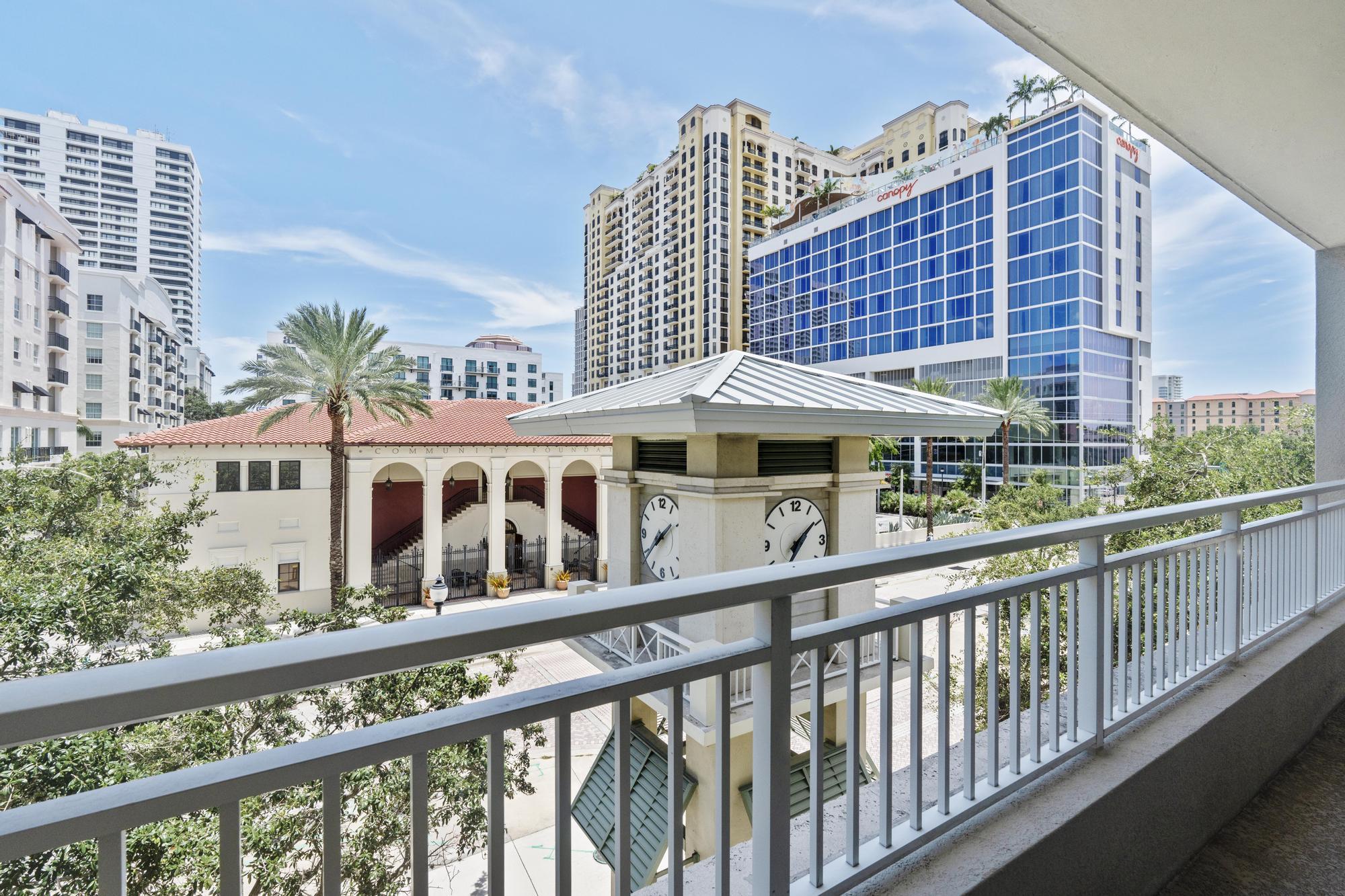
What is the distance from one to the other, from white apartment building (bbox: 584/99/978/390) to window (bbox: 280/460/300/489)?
39.1 meters

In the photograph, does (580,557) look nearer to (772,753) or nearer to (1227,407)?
(772,753)

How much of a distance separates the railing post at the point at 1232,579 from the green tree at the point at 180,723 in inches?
108

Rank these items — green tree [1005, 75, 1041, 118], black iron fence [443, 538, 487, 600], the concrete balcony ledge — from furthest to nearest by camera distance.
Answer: green tree [1005, 75, 1041, 118], black iron fence [443, 538, 487, 600], the concrete balcony ledge

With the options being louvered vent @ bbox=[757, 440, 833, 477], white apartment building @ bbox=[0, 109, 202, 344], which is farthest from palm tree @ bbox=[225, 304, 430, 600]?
white apartment building @ bbox=[0, 109, 202, 344]

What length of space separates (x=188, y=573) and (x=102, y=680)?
38.0 feet

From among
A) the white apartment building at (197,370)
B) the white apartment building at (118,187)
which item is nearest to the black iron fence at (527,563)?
the white apartment building at (118,187)

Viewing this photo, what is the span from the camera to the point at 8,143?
4153 cm

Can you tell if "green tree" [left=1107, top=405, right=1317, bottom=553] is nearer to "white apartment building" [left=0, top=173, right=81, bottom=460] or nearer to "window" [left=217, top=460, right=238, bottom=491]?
"window" [left=217, top=460, right=238, bottom=491]

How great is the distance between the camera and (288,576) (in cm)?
1677

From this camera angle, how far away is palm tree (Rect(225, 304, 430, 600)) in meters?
14.2

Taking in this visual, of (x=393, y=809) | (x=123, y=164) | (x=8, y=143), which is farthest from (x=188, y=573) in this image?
(x=123, y=164)

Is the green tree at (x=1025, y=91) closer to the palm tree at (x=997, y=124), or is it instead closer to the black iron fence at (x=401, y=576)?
the palm tree at (x=997, y=124)

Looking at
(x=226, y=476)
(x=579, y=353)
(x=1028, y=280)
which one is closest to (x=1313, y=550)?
(x=226, y=476)

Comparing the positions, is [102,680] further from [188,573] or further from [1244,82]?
[188,573]
